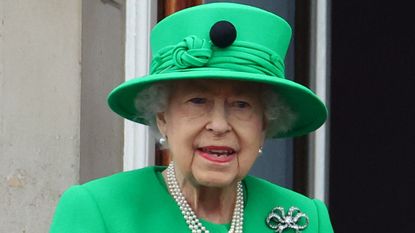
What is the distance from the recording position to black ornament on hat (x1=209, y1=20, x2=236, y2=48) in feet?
7.48

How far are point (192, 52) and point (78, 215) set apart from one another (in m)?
0.46

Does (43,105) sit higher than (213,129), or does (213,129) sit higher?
(43,105)

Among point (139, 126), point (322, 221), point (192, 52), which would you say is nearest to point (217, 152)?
point (192, 52)

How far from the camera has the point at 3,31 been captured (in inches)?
147

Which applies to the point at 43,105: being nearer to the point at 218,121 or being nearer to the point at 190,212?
the point at 190,212

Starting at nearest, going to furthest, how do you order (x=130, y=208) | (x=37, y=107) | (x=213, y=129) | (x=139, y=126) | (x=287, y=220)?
(x=213, y=129) → (x=130, y=208) → (x=287, y=220) → (x=37, y=107) → (x=139, y=126)

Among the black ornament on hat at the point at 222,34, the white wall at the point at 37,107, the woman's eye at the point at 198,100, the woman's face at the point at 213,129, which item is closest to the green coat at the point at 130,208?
the woman's face at the point at 213,129

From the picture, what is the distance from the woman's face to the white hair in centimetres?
3

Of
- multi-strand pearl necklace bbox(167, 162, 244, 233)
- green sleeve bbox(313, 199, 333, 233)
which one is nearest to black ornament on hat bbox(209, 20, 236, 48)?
multi-strand pearl necklace bbox(167, 162, 244, 233)

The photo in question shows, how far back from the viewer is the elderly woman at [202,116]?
2.29 m

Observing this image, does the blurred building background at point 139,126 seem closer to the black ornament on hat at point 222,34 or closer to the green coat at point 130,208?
the green coat at point 130,208

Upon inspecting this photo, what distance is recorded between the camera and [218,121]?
7.47ft

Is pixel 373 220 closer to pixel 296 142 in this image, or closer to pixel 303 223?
pixel 296 142

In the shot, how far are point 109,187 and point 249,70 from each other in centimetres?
Result: 45
